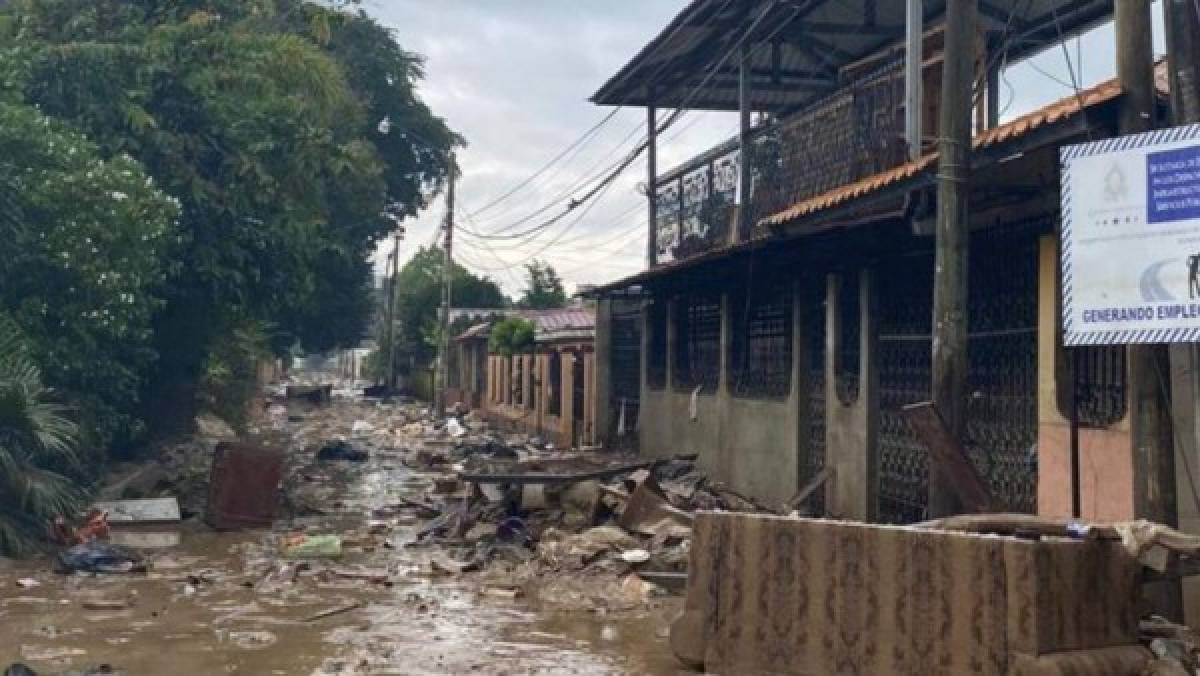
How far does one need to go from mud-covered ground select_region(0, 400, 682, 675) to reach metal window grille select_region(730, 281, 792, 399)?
4.09 metres

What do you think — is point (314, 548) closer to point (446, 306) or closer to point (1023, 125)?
point (1023, 125)

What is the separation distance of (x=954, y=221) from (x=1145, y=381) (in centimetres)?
151

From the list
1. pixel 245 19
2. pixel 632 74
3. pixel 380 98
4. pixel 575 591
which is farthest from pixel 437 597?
pixel 380 98

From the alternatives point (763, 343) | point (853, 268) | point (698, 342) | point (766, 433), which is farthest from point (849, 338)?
point (698, 342)

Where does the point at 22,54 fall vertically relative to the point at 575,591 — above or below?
above

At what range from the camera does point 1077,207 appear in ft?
20.3

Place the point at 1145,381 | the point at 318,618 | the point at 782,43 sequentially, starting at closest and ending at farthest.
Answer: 1. the point at 1145,381
2. the point at 318,618
3. the point at 782,43

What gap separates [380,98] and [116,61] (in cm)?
2455

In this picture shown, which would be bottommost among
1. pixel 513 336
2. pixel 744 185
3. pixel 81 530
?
pixel 81 530

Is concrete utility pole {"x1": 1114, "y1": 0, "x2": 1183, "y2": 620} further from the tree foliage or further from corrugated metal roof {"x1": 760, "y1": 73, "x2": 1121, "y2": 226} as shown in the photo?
the tree foliage

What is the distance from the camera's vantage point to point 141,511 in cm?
1368

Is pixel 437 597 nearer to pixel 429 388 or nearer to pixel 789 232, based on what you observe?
pixel 789 232

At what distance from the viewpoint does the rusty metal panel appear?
46.0ft

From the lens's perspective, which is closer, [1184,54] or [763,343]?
[1184,54]
